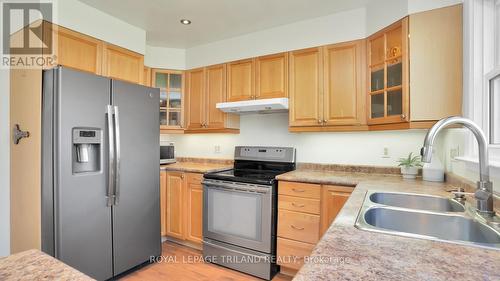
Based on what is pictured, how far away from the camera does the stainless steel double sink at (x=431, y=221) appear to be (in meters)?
0.89

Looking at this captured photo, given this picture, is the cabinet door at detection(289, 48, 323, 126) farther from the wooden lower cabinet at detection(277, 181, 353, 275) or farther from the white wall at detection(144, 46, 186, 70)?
the white wall at detection(144, 46, 186, 70)

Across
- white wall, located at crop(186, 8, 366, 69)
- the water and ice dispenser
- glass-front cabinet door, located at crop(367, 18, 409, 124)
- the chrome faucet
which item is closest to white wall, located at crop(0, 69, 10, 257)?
the water and ice dispenser

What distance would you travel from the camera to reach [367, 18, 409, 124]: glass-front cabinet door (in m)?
1.87

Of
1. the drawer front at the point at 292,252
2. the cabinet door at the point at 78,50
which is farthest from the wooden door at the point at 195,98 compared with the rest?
the drawer front at the point at 292,252

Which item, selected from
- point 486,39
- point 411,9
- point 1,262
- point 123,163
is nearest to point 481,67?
point 486,39

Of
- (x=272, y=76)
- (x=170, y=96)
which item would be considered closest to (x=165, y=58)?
(x=170, y=96)

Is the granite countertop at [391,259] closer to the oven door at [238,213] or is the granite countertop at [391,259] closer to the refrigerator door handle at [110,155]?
the oven door at [238,213]

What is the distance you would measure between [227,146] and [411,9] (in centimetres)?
231

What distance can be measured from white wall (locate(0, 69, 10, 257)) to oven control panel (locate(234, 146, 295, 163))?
7.08 feet

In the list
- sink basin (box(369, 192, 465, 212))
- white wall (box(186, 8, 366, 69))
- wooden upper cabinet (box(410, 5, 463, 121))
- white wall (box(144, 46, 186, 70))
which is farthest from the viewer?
white wall (box(144, 46, 186, 70))

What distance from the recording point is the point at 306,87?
8.05ft

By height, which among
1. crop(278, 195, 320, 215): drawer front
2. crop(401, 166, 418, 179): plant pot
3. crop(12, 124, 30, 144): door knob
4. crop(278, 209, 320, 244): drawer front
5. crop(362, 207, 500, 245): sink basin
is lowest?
crop(278, 209, 320, 244): drawer front

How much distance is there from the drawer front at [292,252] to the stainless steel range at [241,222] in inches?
2.7

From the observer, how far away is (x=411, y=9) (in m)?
1.84
